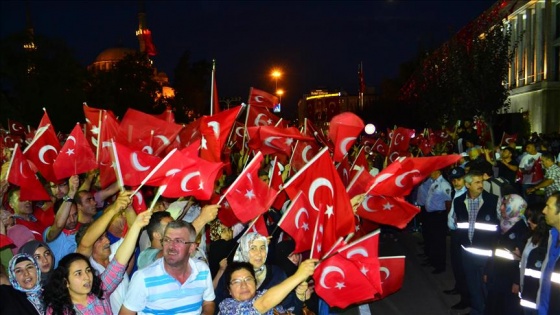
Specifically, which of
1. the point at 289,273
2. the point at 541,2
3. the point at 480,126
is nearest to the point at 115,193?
the point at 289,273

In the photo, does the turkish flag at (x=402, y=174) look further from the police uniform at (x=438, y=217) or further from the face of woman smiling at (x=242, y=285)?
the police uniform at (x=438, y=217)

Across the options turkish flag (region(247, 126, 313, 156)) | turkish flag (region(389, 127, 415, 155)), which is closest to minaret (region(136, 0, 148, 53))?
turkish flag (region(389, 127, 415, 155))

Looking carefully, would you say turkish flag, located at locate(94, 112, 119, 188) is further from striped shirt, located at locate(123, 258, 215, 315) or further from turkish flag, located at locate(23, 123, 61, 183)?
striped shirt, located at locate(123, 258, 215, 315)

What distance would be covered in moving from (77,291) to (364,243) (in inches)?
78.9

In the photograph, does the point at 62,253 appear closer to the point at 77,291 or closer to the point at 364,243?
the point at 77,291

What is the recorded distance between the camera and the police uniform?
37.1 ft

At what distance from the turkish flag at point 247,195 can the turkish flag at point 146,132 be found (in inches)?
105

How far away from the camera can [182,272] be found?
4.89 m

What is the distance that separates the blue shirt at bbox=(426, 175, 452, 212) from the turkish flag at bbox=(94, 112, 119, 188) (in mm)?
5325

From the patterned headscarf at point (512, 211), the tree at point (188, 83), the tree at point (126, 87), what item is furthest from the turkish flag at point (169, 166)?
the tree at point (188, 83)

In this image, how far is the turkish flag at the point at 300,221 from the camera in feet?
18.0

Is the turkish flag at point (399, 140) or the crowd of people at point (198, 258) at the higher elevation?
the turkish flag at point (399, 140)

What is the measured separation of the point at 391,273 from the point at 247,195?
4.59ft

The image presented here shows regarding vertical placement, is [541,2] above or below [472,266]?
above
